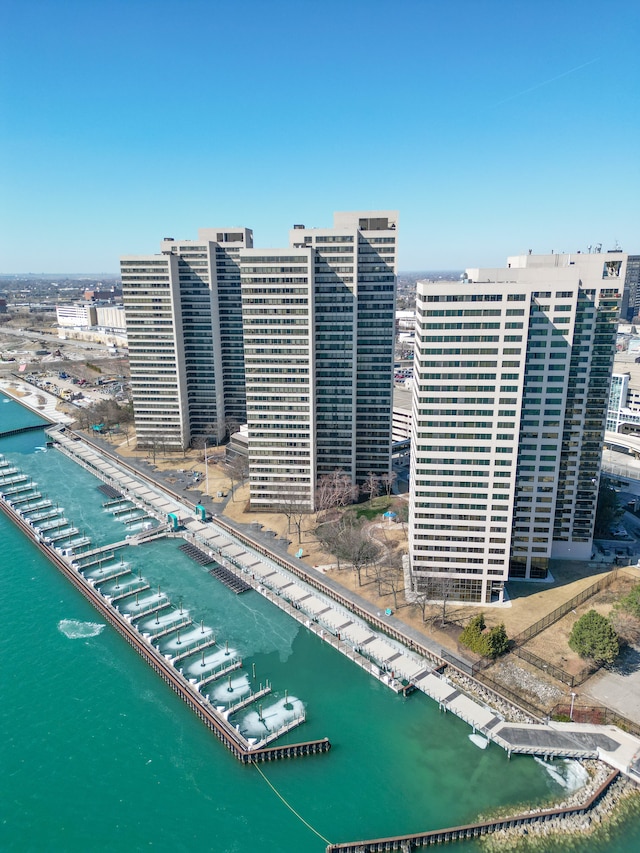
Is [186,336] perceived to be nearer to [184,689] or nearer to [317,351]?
[317,351]

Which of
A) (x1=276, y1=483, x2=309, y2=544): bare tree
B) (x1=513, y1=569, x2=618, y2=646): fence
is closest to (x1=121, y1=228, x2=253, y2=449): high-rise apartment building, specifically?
(x1=276, y1=483, x2=309, y2=544): bare tree

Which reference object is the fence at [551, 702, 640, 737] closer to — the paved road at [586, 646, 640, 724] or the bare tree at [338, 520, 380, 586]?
the paved road at [586, 646, 640, 724]

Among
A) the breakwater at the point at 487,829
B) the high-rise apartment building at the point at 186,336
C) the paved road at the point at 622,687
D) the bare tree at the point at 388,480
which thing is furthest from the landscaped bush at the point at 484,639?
the high-rise apartment building at the point at 186,336

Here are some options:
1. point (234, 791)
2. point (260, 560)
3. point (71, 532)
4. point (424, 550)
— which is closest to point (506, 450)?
point (424, 550)

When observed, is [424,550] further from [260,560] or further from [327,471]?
[327,471]

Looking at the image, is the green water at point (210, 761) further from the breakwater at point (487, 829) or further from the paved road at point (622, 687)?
the paved road at point (622, 687)
